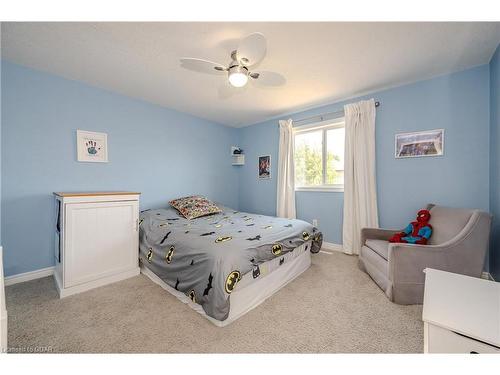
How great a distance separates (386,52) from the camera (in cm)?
188

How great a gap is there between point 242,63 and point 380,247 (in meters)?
2.27

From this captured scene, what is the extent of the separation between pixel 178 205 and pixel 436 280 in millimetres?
2861

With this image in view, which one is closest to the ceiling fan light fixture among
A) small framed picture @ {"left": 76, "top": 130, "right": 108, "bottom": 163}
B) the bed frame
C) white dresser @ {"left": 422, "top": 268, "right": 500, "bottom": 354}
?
the bed frame

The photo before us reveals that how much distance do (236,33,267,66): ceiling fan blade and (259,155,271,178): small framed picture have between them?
236 cm

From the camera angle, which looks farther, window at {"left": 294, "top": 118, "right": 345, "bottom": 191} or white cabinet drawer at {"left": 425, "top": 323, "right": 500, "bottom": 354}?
window at {"left": 294, "top": 118, "right": 345, "bottom": 191}

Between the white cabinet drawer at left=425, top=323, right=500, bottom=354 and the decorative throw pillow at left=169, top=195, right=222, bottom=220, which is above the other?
the decorative throw pillow at left=169, top=195, right=222, bottom=220

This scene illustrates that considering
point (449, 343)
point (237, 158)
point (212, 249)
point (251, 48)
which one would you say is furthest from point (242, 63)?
point (237, 158)

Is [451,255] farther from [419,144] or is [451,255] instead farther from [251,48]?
[251,48]

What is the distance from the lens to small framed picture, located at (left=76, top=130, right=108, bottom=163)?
2455mm

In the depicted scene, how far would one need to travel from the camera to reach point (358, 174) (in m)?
2.79

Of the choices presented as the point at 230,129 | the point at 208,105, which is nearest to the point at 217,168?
the point at 230,129

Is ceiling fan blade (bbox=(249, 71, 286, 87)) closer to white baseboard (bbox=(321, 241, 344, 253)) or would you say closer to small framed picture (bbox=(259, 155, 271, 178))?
small framed picture (bbox=(259, 155, 271, 178))

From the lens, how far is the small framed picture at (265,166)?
12.8 feet

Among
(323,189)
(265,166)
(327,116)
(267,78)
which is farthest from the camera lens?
(265,166)
